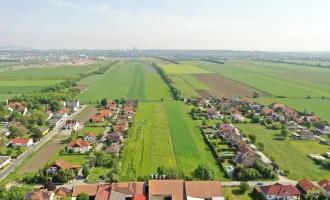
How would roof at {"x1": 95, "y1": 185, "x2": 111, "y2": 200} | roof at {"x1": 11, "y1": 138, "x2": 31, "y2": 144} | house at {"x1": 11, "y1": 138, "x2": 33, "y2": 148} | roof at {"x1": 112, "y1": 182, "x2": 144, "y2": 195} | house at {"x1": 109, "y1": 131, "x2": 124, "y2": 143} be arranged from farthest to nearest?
house at {"x1": 109, "y1": 131, "x2": 124, "y2": 143} → roof at {"x1": 11, "y1": 138, "x2": 31, "y2": 144} → house at {"x1": 11, "y1": 138, "x2": 33, "y2": 148} → roof at {"x1": 112, "y1": 182, "x2": 144, "y2": 195} → roof at {"x1": 95, "y1": 185, "x2": 111, "y2": 200}

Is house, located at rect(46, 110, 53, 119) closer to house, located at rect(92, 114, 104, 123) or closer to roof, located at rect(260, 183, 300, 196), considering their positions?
house, located at rect(92, 114, 104, 123)

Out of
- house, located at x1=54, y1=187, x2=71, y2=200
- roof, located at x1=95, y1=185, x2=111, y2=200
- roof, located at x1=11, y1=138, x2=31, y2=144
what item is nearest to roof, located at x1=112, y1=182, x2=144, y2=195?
roof, located at x1=95, y1=185, x2=111, y2=200

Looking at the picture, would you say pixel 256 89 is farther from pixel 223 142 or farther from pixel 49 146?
pixel 49 146

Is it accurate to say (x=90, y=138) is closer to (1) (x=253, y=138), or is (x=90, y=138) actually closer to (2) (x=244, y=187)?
(2) (x=244, y=187)

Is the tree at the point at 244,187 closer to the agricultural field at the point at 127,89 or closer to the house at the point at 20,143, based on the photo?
the house at the point at 20,143

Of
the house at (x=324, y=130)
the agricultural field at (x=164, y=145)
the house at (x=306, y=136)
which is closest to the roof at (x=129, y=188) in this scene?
the agricultural field at (x=164, y=145)

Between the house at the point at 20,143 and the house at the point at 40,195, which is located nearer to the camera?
the house at the point at 40,195

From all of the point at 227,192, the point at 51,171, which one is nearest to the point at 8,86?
the point at 51,171
